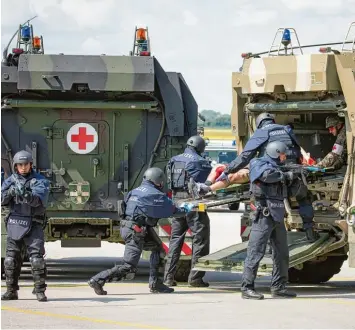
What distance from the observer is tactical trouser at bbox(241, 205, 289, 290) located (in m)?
12.7

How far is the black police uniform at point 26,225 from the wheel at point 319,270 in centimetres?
409

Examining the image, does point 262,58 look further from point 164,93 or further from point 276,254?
point 276,254

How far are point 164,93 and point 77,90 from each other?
1.14 meters

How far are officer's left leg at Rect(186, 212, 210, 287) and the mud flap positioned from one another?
191 millimetres

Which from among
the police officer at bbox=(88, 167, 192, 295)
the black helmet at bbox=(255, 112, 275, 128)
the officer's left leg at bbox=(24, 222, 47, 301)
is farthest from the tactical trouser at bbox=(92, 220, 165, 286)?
the black helmet at bbox=(255, 112, 275, 128)

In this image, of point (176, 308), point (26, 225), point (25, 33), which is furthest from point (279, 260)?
point (25, 33)

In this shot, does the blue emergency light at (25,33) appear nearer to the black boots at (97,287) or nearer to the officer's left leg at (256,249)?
the black boots at (97,287)

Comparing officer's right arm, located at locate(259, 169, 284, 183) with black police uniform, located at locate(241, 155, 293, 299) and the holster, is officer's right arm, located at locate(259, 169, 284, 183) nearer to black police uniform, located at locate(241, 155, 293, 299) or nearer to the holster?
black police uniform, located at locate(241, 155, 293, 299)

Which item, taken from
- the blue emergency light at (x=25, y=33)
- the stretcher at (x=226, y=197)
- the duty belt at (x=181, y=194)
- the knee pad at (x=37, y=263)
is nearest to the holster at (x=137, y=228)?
the stretcher at (x=226, y=197)

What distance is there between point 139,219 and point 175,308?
4.73ft

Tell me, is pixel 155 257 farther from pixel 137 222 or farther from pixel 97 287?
pixel 97 287

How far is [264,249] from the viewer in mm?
12766

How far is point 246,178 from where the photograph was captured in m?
14.1

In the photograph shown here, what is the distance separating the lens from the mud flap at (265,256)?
13461mm
